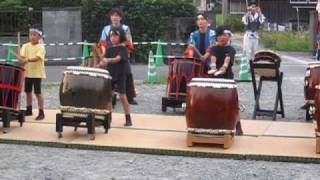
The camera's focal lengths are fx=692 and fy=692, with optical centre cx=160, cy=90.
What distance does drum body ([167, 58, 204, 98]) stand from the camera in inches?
466

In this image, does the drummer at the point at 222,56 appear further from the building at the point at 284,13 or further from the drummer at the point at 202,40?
the building at the point at 284,13

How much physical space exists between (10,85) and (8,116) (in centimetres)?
48

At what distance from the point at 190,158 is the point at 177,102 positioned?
3.33 metres

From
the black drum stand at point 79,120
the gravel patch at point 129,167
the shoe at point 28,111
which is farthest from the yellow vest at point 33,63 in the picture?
the gravel patch at point 129,167

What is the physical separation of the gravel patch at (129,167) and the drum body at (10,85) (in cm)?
110

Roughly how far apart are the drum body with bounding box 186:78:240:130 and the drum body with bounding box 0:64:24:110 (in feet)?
8.87

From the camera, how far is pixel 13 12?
23750mm

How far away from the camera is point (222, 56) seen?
10078mm

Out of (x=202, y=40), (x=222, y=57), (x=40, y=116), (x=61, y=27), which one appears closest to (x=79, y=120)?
(x=40, y=116)

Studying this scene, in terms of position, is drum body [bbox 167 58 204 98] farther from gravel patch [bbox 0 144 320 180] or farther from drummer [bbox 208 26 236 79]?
gravel patch [bbox 0 144 320 180]

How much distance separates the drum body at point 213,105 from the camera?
909 cm

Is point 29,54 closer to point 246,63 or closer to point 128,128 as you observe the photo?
point 128,128

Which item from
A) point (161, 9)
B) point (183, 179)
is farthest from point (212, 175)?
point (161, 9)

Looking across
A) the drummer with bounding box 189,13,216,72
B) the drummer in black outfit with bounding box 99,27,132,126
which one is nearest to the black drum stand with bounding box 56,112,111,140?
the drummer in black outfit with bounding box 99,27,132,126
